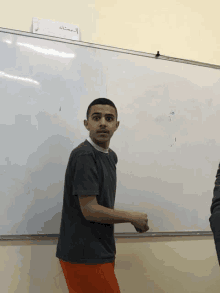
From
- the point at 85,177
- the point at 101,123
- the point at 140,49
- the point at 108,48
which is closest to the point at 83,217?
the point at 85,177

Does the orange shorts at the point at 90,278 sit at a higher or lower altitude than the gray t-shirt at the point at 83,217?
lower

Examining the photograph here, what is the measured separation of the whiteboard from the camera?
1405 mm

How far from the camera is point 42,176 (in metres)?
1.43

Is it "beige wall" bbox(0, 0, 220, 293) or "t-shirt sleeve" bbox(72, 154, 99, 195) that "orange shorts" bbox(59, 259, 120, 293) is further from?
"beige wall" bbox(0, 0, 220, 293)

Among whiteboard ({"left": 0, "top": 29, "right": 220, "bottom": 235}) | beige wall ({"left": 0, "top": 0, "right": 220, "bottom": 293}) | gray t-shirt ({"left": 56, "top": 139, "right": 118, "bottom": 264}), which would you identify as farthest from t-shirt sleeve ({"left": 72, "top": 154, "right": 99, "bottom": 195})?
beige wall ({"left": 0, "top": 0, "right": 220, "bottom": 293})

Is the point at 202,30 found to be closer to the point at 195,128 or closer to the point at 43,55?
the point at 195,128

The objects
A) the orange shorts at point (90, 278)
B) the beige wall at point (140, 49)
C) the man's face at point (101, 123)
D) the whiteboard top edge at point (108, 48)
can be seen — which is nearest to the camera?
the orange shorts at point (90, 278)

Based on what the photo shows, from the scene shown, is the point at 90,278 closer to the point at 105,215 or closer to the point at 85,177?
the point at 105,215

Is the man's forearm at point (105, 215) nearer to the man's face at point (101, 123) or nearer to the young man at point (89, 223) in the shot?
the young man at point (89, 223)

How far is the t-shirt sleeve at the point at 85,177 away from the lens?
0.97 m

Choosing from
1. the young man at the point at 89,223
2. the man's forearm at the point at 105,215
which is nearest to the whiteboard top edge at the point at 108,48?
the young man at the point at 89,223

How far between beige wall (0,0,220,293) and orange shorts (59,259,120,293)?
0.46 m

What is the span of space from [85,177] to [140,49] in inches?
46.5

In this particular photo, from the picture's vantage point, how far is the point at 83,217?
1021 mm
